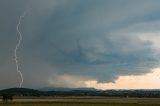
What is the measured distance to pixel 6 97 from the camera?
101 m
